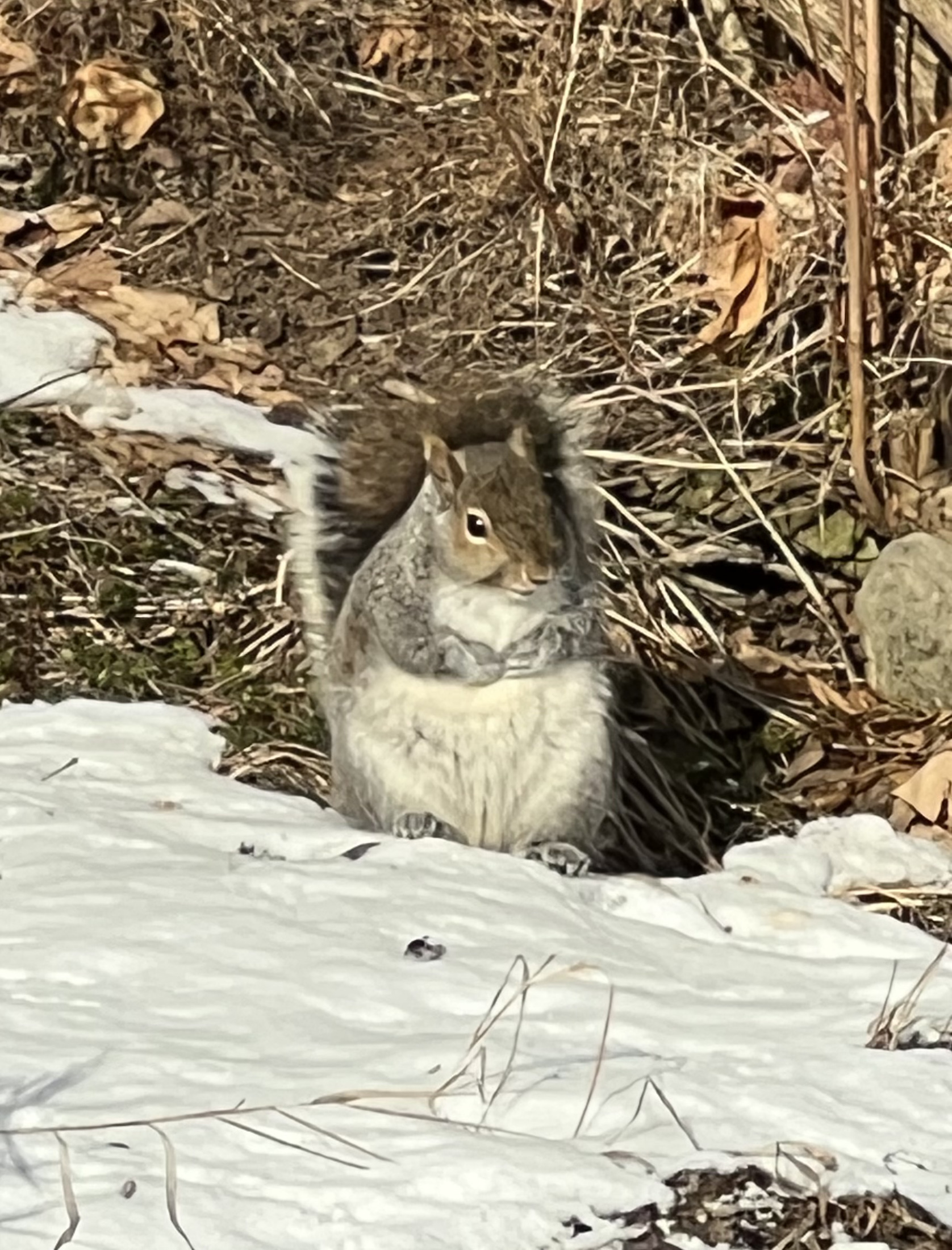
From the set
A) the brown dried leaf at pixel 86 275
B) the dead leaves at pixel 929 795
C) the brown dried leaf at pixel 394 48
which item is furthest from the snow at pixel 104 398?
the dead leaves at pixel 929 795

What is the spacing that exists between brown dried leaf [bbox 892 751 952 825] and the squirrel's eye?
0.99 meters

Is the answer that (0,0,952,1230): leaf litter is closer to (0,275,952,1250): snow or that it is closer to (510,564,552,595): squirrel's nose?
(0,275,952,1250): snow

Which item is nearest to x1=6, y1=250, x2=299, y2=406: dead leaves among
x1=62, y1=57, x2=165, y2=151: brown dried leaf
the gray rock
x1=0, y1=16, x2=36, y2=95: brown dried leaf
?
x1=62, y1=57, x2=165, y2=151: brown dried leaf

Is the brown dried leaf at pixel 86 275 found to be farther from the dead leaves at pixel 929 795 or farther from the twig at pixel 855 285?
the dead leaves at pixel 929 795

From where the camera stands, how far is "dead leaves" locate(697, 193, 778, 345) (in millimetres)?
4891

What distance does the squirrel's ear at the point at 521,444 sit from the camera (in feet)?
10.7

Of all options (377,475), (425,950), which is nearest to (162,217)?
(377,475)

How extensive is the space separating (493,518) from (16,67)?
3190 millimetres

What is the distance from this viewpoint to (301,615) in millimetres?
4168

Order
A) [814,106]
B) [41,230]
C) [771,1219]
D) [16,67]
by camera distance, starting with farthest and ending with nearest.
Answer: [16,67]
[41,230]
[814,106]
[771,1219]

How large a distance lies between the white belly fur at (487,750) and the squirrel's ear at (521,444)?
308 mm

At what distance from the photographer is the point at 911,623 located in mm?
4113

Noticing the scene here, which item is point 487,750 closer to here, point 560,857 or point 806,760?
point 560,857

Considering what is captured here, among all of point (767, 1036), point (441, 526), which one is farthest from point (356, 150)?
point (767, 1036)
